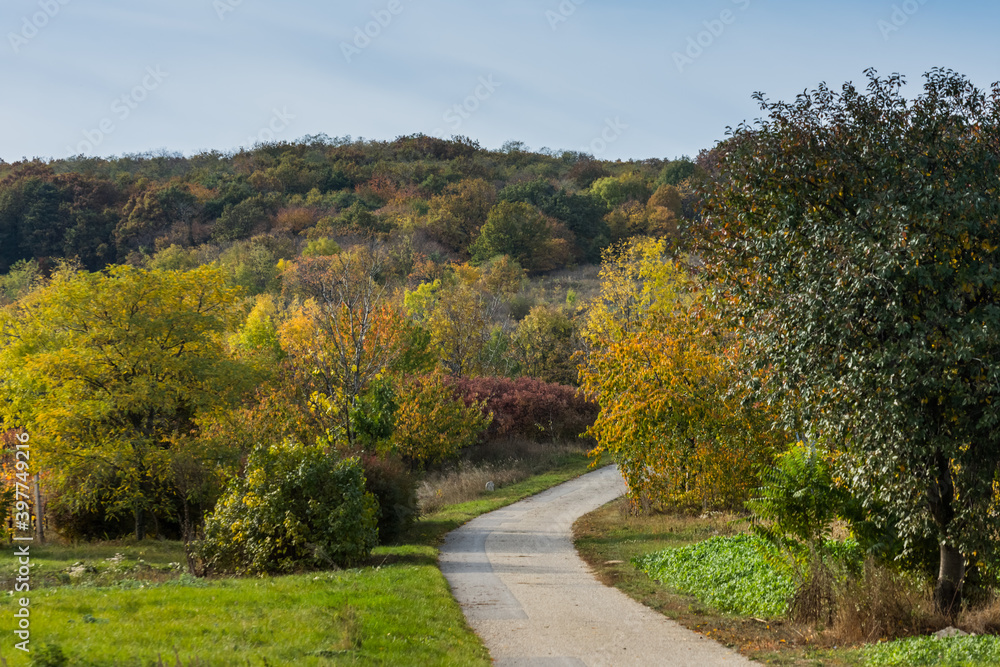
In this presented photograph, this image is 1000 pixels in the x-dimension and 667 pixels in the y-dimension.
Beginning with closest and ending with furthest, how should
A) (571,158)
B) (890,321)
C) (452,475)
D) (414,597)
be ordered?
(890,321)
(414,597)
(452,475)
(571,158)

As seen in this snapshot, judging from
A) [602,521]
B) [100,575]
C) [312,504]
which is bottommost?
[602,521]

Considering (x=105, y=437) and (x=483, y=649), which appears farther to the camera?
(x=105, y=437)

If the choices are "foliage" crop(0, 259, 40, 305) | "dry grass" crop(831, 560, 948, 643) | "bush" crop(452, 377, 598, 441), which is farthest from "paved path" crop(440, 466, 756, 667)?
"foliage" crop(0, 259, 40, 305)

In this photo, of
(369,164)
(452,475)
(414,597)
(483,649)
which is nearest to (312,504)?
(414,597)

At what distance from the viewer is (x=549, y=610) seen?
1138 centimetres

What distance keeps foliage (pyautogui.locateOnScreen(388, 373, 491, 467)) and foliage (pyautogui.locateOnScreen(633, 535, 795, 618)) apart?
563 inches

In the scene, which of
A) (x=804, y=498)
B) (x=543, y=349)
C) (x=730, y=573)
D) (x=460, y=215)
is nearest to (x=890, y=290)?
(x=804, y=498)

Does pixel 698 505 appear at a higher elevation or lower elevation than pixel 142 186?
lower

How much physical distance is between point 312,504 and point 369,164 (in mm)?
102044

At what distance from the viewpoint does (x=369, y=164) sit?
11106 centimetres

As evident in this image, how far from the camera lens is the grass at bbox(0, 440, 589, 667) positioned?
271 inches

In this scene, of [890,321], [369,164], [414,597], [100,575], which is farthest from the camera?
[369,164]

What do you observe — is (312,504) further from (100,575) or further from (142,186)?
(142,186)

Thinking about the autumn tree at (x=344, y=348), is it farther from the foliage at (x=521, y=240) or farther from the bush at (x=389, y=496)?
the foliage at (x=521, y=240)
